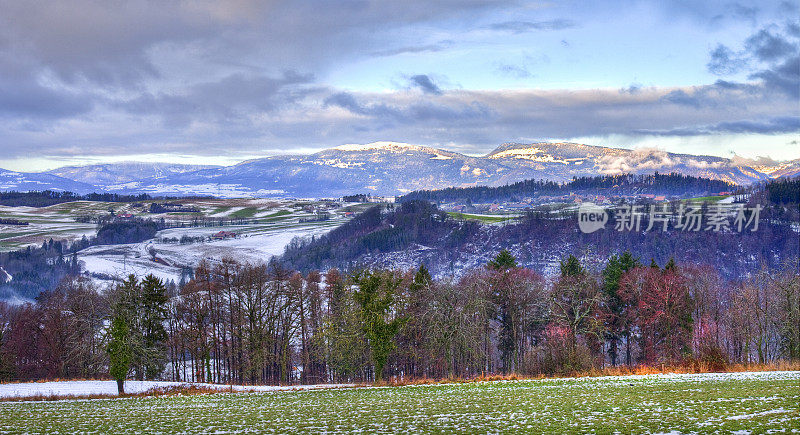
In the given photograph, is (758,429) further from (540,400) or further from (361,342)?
(361,342)

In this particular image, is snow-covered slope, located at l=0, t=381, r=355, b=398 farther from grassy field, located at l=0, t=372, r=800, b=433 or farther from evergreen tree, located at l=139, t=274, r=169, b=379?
evergreen tree, located at l=139, t=274, r=169, b=379

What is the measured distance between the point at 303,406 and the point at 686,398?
19.8 metres

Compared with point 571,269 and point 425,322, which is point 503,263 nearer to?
point 571,269

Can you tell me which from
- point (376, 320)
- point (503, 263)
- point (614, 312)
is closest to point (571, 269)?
point (614, 312)

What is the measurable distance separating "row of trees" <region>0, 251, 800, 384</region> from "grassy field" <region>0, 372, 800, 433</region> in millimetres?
19271

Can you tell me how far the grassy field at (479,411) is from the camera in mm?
19594

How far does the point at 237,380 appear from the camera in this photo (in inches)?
2972

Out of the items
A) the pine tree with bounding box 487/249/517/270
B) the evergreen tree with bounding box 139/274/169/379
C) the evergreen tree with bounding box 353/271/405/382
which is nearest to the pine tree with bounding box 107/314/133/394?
the evergreen tree with bounding box 139/274/169/379

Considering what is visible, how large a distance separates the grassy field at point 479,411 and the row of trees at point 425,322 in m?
19.3

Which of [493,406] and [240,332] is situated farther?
[240,332]

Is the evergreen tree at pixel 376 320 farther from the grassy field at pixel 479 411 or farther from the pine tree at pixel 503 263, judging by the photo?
the pine tree at pixel 503 263

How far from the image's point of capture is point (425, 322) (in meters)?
62.9

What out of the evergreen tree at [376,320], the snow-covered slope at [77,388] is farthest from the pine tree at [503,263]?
the snow-covered slope at [77,388]

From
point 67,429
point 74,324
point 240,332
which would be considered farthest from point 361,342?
point 74,324
